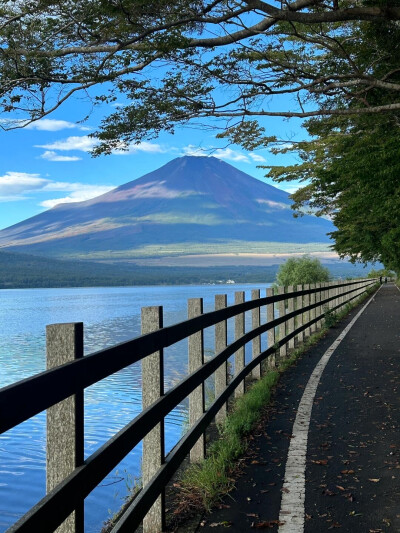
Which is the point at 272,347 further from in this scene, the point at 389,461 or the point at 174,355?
the point at 174,355

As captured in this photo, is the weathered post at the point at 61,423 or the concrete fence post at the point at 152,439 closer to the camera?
the weathered post at the point at 61,423

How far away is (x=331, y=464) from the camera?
573 cm

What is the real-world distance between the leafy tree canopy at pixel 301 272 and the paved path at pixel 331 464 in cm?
4256

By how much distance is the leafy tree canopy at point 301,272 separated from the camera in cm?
5319

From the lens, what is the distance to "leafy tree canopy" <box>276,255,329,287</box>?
53.2m

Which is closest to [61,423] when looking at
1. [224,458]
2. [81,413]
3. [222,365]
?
[81,413]

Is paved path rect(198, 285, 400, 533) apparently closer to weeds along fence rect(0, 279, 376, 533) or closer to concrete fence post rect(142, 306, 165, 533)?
concrete fence post rect(142, 306, 165, 533)

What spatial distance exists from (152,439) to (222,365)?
279 centimetres

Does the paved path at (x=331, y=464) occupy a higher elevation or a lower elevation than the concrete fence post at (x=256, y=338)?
lower

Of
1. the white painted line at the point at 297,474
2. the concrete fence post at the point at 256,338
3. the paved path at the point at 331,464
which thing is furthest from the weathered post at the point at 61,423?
the concrete fence post at the point at 256,338

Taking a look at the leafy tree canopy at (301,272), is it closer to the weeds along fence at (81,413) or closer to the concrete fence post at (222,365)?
the concrete fence post at (222,365)

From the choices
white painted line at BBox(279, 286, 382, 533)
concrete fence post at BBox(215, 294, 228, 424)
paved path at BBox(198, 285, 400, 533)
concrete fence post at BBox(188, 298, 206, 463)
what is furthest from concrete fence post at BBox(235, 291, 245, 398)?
concrete fence post at BBox(188, 298, 206, 463)

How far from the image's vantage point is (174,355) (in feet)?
93.0

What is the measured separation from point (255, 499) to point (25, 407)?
3.01 metres
